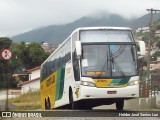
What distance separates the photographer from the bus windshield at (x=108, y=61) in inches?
647

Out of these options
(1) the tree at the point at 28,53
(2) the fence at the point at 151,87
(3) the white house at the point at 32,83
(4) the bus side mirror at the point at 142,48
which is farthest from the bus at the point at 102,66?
(1) the tree at the point at 28,53

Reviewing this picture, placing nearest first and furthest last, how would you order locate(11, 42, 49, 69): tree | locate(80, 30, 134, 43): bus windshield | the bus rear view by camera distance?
1. the bus rear view
2. locate(80, 30, 134, 43): bus windshield
3. locate(11, 42, 49, 69): tree

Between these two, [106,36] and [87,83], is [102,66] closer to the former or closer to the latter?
[87,83]

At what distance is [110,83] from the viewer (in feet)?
53.4

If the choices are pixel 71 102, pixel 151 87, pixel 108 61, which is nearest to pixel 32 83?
pixel 151 87

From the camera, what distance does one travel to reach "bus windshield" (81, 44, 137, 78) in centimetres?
1642

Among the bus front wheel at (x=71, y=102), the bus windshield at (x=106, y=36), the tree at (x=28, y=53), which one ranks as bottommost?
the bus front wheel at (x=71, y=102)

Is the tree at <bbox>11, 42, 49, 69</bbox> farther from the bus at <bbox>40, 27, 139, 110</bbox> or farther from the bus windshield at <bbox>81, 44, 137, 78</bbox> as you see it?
the bus windshield at <bbox>81, 44, 137, 78</bbox>

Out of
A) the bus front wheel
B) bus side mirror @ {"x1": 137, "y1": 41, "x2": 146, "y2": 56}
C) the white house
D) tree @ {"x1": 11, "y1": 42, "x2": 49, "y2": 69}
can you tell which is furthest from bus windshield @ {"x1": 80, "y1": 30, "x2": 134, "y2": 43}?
tree @ {"x1": 11, "y1": 42, "x2": 49, "y2": 69}

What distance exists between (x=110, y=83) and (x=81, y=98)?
4.04 feet

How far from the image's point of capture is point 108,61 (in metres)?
16.6

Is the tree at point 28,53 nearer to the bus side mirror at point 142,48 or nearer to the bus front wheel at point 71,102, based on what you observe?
the bus front wheel at point 71,102

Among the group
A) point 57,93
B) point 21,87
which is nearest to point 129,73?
point 57,93

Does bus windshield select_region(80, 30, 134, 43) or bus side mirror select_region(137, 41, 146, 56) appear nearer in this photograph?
bus side mirror select_region(137, 41, 146, 56)
